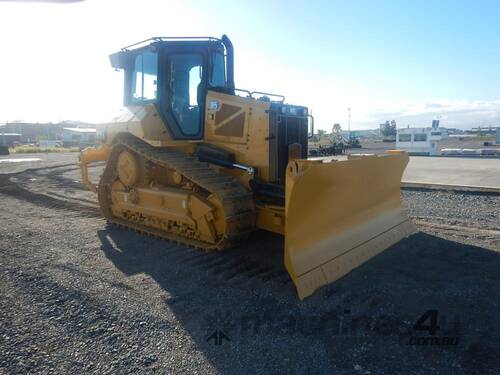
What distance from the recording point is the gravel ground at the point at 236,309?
3.23 metres

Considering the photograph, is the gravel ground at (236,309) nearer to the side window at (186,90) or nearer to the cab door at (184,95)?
the cab door at (184,95)

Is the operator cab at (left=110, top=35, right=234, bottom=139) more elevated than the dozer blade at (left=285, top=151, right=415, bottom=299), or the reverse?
the operator cab at (left=110, top=35, right=234, bottom=139)

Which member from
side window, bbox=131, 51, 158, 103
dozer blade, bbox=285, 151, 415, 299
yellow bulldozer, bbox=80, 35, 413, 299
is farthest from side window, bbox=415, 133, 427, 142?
side window, bbox=131, 51, 158, 103

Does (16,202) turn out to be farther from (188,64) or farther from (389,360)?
(389,360)

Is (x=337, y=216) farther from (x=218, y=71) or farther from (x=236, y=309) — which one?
(x=218, y=71)

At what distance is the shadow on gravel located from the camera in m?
3.25

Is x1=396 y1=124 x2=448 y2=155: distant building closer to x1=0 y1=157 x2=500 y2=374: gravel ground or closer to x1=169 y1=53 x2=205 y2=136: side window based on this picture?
x1=0 y1=157 x2=500 y2=374: gravel ground

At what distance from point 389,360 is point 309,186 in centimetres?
213

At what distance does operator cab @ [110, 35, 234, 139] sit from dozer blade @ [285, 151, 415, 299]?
101 inches

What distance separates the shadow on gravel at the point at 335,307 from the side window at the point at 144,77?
2.95 meters

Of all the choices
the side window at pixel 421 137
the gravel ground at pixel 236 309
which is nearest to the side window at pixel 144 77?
the gravel ground at pixel 236 309

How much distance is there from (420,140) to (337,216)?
28.6m

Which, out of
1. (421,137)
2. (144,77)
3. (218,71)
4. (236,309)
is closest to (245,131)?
(218,71)

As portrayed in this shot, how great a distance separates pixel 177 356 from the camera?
330cm
